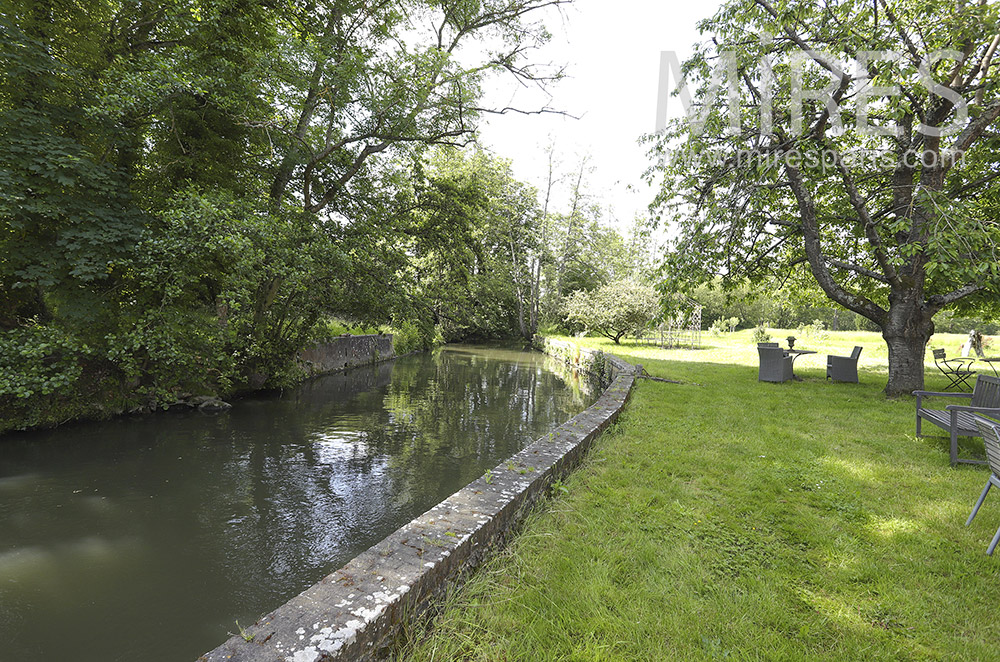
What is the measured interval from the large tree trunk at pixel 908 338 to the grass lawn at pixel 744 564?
12.7 ft

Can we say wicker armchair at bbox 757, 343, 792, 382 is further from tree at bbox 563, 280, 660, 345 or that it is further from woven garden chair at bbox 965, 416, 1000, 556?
tree at bbox 563, 280, 660, 345

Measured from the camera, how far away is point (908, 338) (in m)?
8.19

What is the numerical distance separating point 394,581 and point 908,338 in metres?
10.6

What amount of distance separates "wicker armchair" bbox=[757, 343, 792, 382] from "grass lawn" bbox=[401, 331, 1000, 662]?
16.8 feet

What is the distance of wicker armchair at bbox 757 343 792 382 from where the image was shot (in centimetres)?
1027

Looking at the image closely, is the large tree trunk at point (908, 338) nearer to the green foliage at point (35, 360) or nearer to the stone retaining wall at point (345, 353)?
the stone retaining wall at point (345, 353)

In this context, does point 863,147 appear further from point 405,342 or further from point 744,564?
point 405,342

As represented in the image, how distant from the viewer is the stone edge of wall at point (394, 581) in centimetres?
151

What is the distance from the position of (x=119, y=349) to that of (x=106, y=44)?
16.7 feet

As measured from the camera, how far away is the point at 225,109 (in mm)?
7629

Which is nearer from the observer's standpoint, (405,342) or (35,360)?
(35,360)

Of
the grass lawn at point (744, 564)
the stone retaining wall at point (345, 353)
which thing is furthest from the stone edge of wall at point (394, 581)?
the stone retaining wall at point (345, 353)

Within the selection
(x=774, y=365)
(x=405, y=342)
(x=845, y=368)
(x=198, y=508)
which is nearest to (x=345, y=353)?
(x=405, y=342)

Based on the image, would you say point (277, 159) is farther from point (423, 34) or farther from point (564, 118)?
point (564, 118)
